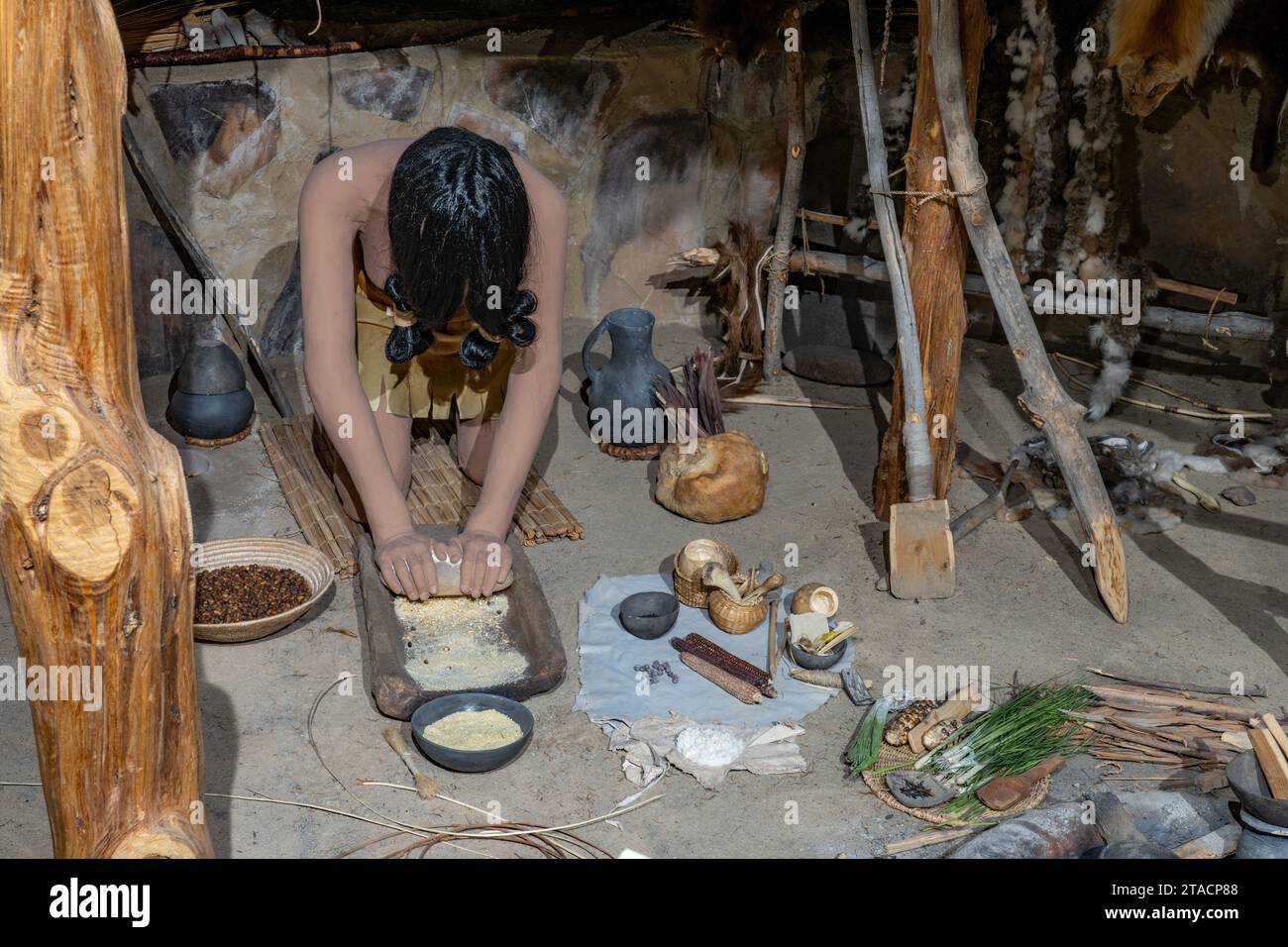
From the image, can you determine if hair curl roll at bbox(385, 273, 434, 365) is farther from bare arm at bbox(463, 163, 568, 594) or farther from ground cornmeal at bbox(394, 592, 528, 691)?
ground cornmeal at bbox(394, 592, 528, 691)

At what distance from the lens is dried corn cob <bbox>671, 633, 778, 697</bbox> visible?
411 centimetres

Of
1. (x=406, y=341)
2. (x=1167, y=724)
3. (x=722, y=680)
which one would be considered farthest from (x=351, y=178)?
(x=1167, y=724)

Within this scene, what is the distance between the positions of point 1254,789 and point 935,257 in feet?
6.98

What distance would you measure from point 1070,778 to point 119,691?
8.25 feet

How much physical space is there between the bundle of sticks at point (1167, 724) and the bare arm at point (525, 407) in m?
1.84

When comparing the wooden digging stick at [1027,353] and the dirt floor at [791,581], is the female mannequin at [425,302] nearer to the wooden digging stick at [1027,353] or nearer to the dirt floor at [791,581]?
the dirt floor at [791,581]

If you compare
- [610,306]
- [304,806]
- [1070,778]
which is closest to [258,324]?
[610,306]

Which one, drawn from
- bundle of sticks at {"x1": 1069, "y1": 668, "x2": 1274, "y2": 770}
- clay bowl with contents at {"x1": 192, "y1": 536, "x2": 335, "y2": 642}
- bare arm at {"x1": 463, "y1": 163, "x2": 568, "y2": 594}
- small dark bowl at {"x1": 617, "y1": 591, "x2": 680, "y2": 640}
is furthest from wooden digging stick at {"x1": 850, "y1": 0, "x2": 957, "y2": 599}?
clay bowl with contents at {"x1": 192, "y1": 536, "x2": 335, "y2": 642}

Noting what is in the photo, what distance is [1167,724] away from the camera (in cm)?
399

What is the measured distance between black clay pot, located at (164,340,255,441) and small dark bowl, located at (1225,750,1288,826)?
12.5 feet

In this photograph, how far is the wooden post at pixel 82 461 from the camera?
241 cm

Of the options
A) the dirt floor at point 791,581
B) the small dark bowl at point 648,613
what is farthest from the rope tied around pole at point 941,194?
the small dark bowl at point 648,613

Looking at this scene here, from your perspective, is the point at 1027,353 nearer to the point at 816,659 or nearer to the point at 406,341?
the point at 816,659

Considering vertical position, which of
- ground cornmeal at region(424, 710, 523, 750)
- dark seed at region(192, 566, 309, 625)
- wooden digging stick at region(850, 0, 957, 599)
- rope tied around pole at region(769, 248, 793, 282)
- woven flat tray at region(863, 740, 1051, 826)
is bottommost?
woven flat tray at region(863, 740, 1051, 826)
